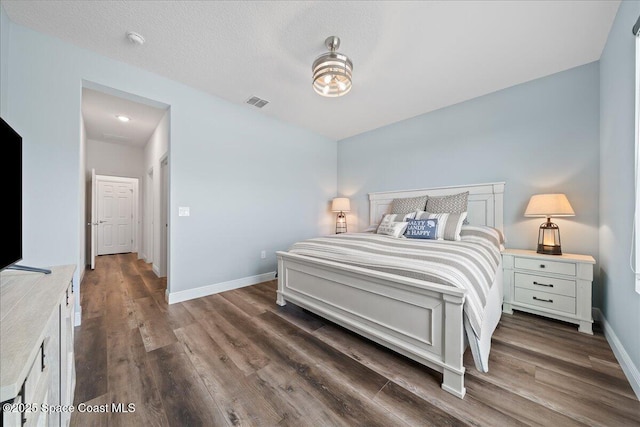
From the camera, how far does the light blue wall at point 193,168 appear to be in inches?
80.4

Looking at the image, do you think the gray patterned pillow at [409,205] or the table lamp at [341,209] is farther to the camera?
the table lamp at [341,209]

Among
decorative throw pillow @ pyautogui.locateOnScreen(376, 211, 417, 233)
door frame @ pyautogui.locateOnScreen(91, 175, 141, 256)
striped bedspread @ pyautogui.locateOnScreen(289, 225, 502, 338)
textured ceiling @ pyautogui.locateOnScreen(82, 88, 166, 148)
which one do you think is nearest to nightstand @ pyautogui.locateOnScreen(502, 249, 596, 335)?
striped bedspread @ pyautogui.locateOnScreen(289, 225, 502, 338)

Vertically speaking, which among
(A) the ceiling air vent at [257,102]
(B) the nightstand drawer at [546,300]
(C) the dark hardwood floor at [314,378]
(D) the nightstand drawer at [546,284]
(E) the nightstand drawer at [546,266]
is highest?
(A) the ceiling air vent at [257,102]

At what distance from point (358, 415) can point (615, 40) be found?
3263 millimetres

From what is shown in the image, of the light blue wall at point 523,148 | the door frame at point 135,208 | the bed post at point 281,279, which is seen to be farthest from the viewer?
the door frame at point 135,208

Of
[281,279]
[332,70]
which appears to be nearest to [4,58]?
[332,70]

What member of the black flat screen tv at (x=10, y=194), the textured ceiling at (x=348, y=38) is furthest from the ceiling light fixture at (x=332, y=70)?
the black flat screen tv at (x=10, y=194)

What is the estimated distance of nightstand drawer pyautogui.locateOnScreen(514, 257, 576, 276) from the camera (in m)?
2.14

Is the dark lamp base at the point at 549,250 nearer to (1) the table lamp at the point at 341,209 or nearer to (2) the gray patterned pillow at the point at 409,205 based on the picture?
(2) the gray patterned pillow at the point at 409,205

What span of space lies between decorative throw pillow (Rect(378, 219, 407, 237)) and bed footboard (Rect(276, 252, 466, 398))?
4.04 ft

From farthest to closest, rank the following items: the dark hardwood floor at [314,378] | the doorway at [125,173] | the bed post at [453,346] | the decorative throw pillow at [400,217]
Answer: the doorway at [125,173]
the decorative throw pillow at [400,217]
the bed post at [453,346]
the dark hardwood floor at [314,378]

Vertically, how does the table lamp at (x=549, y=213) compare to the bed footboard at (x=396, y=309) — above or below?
above

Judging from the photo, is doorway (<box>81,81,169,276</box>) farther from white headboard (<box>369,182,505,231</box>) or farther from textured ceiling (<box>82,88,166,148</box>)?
white headboard (<box>369,182,505,231</box>)

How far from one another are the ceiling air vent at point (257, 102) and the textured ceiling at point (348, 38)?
0.19 m
